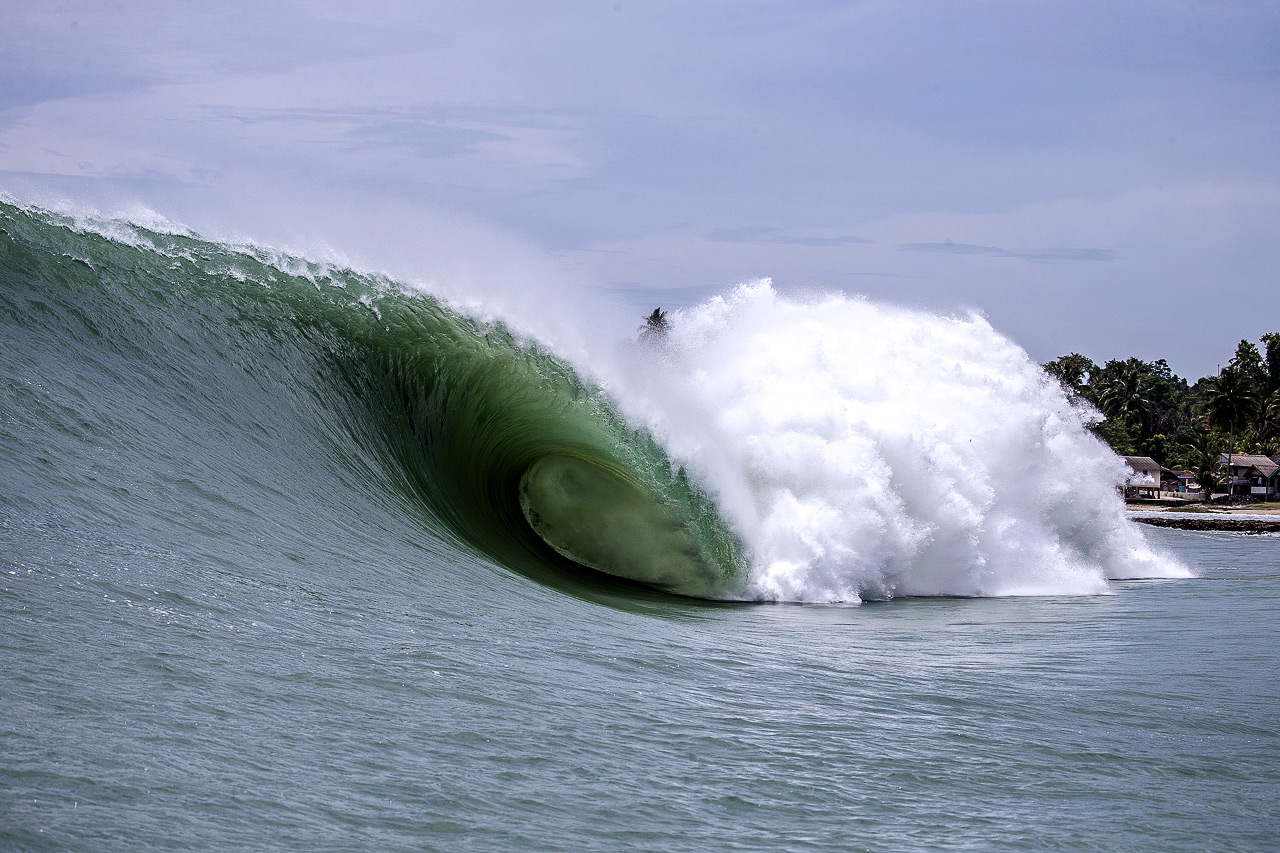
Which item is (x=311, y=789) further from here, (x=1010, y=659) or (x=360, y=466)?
(x=360, y=466)

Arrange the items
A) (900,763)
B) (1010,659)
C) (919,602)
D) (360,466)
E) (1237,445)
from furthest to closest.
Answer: (1237,445) → (919,602) → (360,466) → (1010,659) → (900,763)

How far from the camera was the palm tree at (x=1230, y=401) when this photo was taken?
267ft

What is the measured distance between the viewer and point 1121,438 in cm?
9006

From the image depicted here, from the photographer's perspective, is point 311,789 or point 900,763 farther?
point 900,763

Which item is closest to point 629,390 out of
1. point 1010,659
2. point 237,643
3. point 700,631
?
point 700,631

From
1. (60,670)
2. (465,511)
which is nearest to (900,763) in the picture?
(60,670)

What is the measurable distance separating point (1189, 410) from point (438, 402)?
113 meters

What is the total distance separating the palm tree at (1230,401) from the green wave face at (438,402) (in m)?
78.7

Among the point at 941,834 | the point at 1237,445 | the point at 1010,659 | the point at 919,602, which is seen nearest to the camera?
the point at 941,834

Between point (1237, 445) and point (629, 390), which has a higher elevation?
point (1237, 445)

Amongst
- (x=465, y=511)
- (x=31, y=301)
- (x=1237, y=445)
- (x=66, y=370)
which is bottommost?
→ (x=465, y=511)

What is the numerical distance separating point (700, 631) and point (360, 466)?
3.83 meters

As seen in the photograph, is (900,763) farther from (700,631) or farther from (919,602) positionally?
(919,602)

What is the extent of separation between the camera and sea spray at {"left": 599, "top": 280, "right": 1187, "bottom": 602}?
13289mm
